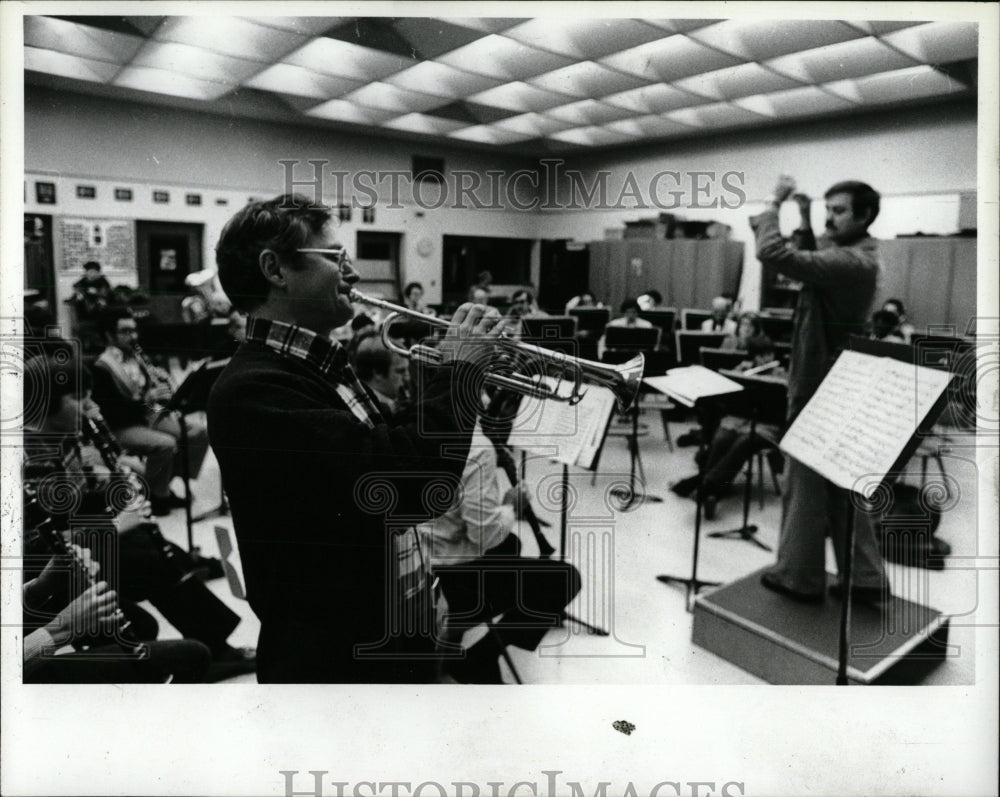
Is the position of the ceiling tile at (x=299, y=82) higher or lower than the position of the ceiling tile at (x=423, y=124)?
higher

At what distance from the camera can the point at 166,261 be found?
2.69 m

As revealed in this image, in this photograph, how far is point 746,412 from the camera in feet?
10.6

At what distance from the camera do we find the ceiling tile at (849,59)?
7.75ft

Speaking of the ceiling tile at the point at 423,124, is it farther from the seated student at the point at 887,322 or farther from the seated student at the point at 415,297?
the seated student at the point at 887,322

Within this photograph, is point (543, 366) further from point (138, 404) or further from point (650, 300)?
point (138, 404)

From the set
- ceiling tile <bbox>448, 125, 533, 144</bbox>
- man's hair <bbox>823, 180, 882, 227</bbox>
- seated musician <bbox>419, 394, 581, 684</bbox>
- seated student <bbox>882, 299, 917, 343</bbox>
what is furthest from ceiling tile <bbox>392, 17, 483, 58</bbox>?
seated student <bbox>882, 299, 917, 343</bbox>

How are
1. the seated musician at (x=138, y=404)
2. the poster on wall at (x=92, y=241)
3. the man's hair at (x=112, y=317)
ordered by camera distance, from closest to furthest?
1. the poster on wall at (x=92, y=241)
2. the man's hair at (x=112, y=317)
3. the seated musician at (x=138, y=404)

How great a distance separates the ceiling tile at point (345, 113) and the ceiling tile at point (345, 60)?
128 mm

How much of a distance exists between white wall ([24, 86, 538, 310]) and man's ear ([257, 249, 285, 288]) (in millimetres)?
305

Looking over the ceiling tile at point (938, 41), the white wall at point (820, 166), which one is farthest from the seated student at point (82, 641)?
the ceiling tile at point (938, 41)

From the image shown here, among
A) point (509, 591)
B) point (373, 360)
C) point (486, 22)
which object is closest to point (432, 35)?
point (486, 22)

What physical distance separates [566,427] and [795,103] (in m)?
3.13

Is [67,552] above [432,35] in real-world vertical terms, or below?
below

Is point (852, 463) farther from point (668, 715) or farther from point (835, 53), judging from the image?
point (835, 53)
